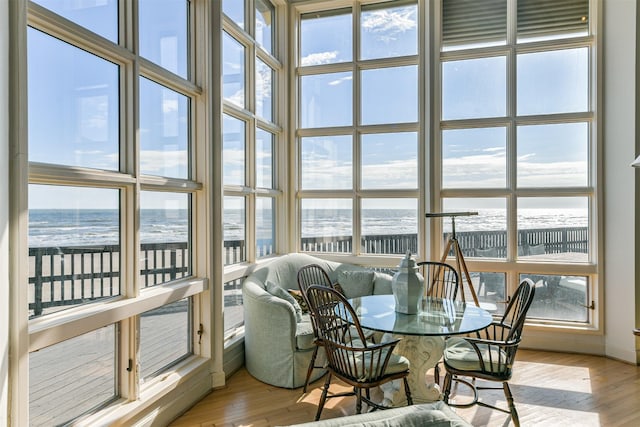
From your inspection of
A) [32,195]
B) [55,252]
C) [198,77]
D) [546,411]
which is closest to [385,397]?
[546,411]

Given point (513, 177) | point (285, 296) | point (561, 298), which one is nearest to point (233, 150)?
point (285, 296)

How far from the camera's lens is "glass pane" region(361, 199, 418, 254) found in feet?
14.3

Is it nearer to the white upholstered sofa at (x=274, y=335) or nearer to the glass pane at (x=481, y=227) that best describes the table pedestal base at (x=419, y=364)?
the white upholstered sofa at (x=274, y=335)

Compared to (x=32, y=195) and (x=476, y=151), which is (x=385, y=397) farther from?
(x=476, y=151)

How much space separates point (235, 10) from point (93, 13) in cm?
166

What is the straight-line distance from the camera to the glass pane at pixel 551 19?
3.95 m

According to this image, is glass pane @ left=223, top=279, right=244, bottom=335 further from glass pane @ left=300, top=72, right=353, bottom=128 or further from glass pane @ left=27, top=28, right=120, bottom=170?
glass pane @ left=300, top=72, right=353, bottom=128

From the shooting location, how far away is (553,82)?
401 cm

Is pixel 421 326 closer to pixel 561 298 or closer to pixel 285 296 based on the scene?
pixel 285 296

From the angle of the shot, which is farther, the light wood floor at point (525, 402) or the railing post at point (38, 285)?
the light wood floor at point (525, 402)

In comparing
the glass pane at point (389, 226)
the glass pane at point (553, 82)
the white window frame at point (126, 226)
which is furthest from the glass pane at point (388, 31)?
the white window frame at point (126, 226)

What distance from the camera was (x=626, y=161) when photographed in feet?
11.8

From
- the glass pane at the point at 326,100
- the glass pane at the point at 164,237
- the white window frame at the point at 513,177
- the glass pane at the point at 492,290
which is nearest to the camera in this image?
the glass pane at the point at 164,237

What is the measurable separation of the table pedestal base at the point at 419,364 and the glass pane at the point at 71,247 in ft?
6.01
